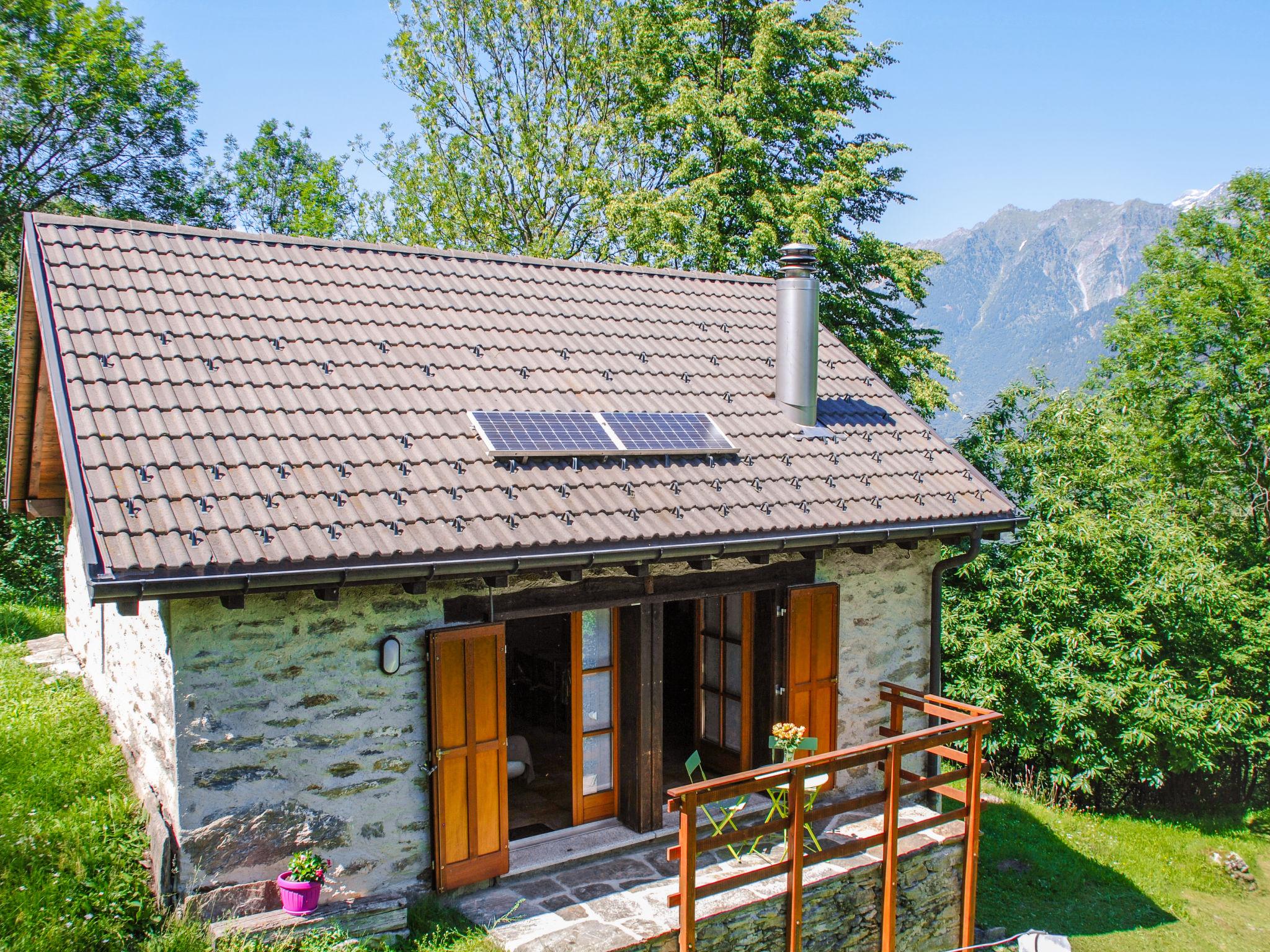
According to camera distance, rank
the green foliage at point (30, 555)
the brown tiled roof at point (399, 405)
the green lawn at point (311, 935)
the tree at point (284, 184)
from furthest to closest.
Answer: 1. the tree at point (284, 184)
2. the green foliage at point (30, 555)
3. the brown tiled roof at point (399, 405)
4. the green lawn at point (311, 935)

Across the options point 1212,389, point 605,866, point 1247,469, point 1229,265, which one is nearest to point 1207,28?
point 1229,265

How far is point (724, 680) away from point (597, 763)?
5.02ft

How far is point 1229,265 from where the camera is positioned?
1955 centimetres

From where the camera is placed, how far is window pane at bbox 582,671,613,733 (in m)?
7.07

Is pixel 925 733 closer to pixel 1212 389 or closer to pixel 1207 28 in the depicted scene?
pixel 1212 389

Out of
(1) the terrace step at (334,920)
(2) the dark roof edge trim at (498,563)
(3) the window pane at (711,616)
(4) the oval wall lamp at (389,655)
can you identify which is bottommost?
(1) the terrace step at (334,920)

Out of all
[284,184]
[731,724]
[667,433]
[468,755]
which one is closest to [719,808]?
[731,724]

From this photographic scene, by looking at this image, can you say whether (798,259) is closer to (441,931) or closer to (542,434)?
(542,434)

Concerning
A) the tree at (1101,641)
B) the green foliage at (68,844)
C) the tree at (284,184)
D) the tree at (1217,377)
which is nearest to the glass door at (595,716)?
the green foliage at (68,844)

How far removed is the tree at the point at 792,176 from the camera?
1611 cm

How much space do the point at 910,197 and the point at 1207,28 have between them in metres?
11.4

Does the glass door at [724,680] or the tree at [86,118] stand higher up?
the tree at [86,118]

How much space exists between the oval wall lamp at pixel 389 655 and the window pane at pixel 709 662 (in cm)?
333

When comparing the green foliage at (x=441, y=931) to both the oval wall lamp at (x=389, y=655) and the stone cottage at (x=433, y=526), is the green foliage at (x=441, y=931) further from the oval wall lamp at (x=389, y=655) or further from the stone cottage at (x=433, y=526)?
the oval wall lamp at (x=389, y=655)
